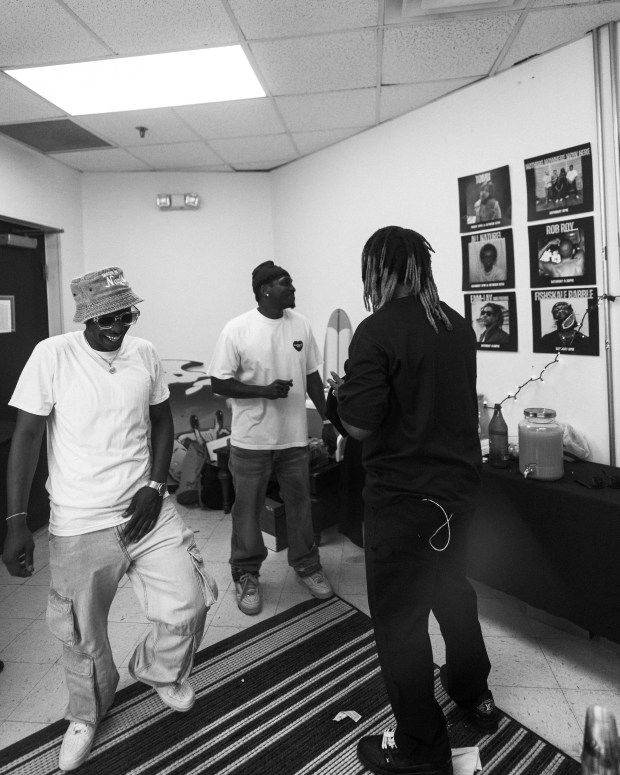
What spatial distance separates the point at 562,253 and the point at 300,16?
1.64m

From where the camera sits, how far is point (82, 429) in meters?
1.70

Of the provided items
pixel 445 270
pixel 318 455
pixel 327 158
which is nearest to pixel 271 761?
pixel 318 455

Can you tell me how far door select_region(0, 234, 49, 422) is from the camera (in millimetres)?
3826

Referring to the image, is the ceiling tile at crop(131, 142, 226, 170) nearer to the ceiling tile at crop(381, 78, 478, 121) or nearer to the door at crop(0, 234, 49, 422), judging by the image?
the door at crop(0, 234, 49, 422)

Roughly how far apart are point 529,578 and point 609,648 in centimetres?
49

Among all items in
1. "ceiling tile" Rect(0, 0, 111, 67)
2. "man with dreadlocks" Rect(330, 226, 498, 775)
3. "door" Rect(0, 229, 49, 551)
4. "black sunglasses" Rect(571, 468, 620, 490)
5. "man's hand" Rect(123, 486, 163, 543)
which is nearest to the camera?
"man with dreadlocks" Rect(330, 226, 498, 775)

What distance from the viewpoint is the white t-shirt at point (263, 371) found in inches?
101

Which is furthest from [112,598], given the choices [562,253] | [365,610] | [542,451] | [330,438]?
[562,253]

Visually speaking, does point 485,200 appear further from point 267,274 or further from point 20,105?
point 20,105

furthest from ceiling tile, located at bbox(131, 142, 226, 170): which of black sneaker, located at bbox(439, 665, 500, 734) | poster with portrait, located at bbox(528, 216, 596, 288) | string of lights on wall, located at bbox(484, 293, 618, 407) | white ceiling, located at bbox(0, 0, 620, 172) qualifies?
black sneaker, located at bbox(439, 665, 500, 734)

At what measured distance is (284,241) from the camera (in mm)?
4766

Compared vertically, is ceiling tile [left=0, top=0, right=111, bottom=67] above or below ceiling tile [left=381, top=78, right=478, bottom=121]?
below

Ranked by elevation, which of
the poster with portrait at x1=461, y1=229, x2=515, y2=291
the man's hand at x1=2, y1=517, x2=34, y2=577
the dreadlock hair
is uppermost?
the poster with portrait at x1=461, y1=229, x2=515, y2=291

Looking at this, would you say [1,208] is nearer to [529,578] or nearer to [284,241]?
[284,241]
